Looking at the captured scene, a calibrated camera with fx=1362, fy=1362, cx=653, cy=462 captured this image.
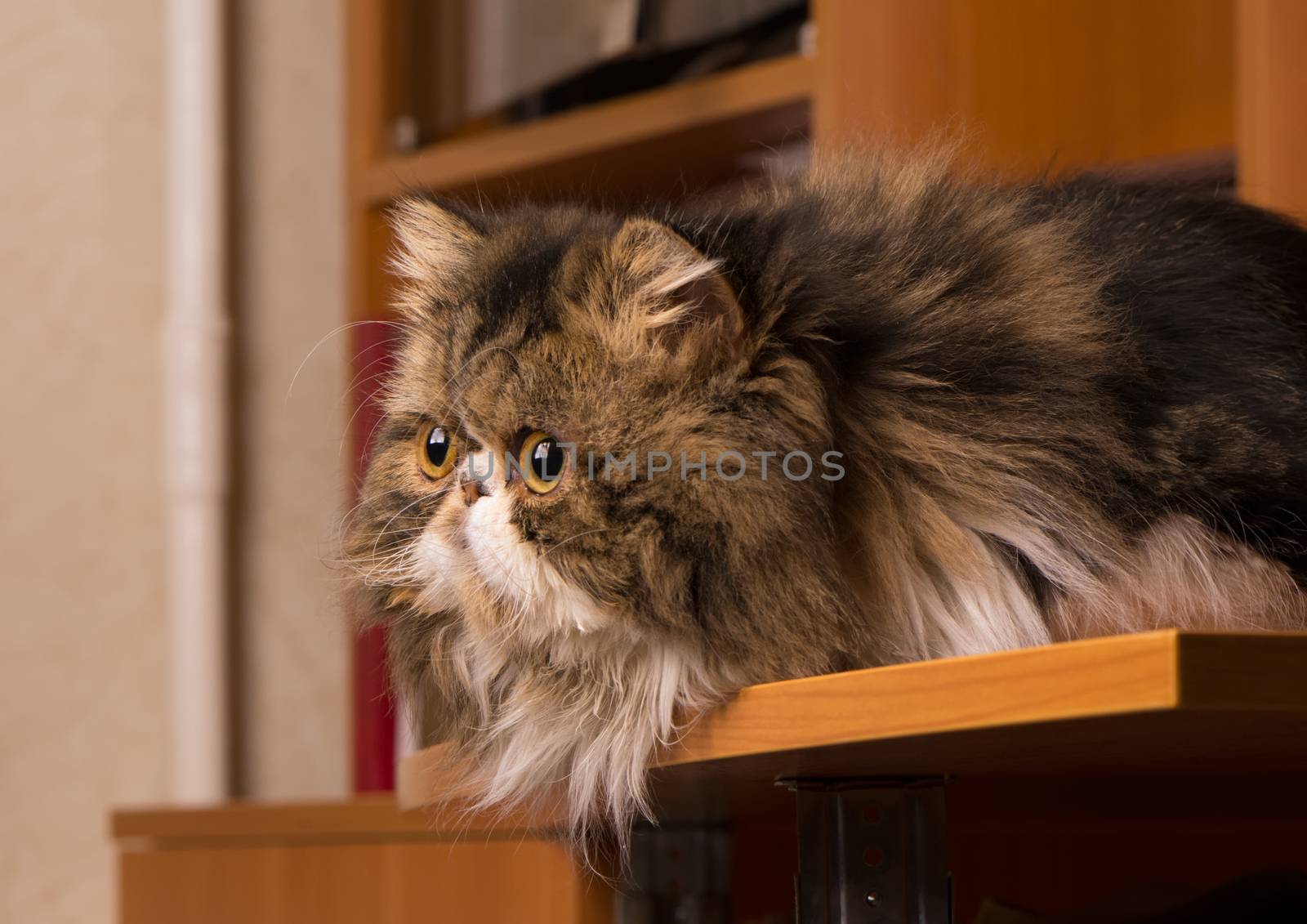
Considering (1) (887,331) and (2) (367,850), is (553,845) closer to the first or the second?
(2) (367,850)

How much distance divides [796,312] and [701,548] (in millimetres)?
135

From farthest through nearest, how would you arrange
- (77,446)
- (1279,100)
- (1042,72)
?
(77,446)
(1042,72)
(1279,100)

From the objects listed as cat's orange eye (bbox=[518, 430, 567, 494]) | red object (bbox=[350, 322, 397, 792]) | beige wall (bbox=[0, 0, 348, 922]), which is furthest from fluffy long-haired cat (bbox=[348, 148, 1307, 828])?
beige wall (bbox=[0, 0, 348, 922])

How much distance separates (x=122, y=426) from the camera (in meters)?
1.97

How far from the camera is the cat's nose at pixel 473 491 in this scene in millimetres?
711

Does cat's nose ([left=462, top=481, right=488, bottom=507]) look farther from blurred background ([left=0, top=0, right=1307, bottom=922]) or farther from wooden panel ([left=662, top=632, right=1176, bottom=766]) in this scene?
blurred background ([left=0, top=0, right=1307, bottom=922])

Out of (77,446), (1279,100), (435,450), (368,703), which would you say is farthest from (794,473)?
(77,446)

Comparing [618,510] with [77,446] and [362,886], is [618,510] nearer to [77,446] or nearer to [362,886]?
[362,886]

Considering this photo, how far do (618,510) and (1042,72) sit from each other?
0.93m

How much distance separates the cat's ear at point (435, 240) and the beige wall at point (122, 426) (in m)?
1.11

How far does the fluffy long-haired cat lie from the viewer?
2.20 ft

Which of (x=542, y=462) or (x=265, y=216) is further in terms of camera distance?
(x=265, y=216)

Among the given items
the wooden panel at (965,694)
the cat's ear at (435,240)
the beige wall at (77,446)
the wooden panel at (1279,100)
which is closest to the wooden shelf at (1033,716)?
the wooden panel at (965,694)

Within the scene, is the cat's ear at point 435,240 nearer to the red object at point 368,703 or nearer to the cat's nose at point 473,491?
the cat's nose at point 473,491
